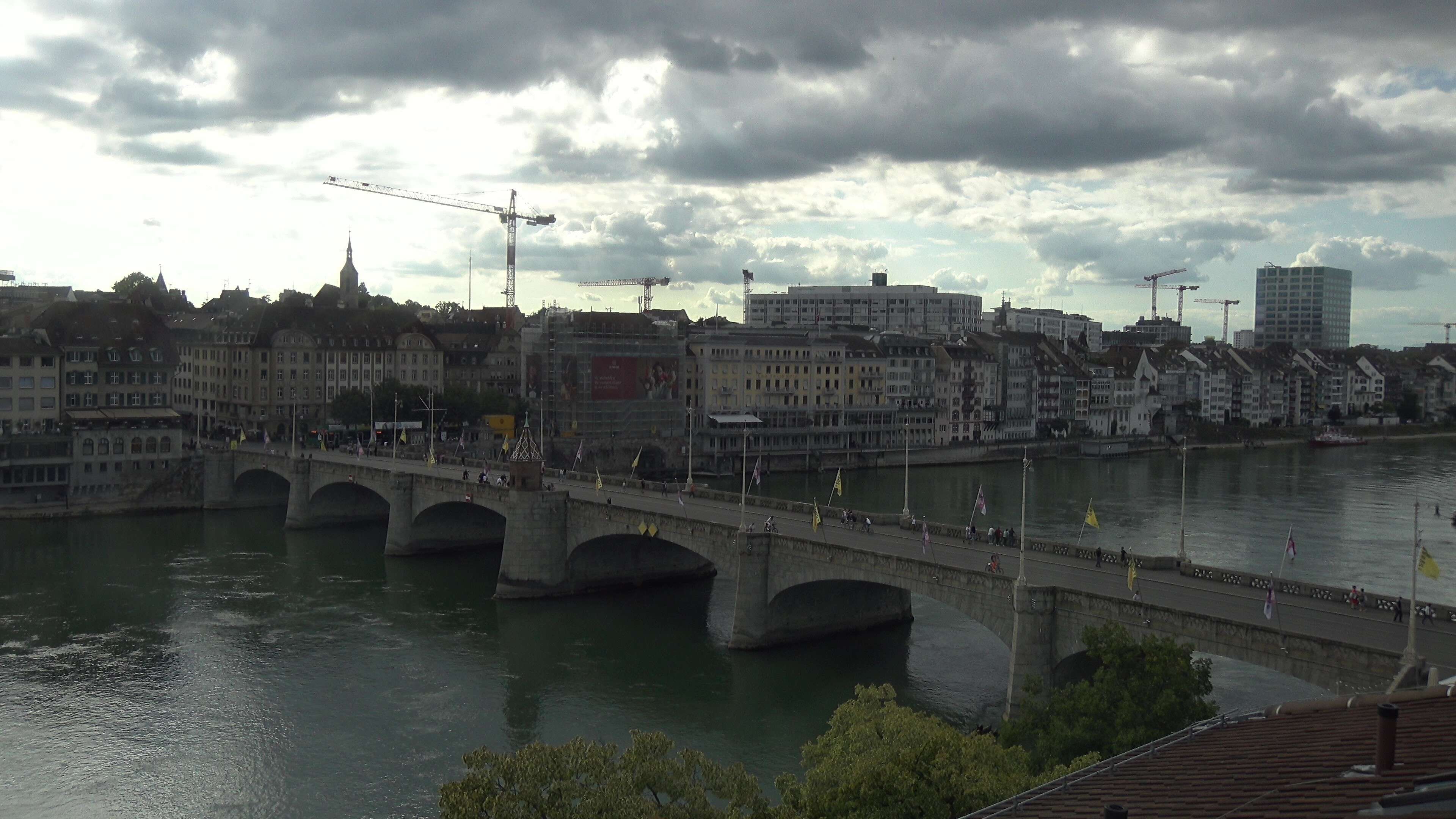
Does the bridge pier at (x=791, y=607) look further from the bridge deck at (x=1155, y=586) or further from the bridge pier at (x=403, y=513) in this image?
the bridge pier at (x=403, y=513)

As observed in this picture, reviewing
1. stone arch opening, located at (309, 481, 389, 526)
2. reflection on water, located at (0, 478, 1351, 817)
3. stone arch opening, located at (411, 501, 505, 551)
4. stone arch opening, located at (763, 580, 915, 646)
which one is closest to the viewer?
reflection on water, located at (0, 478, 1351, 817)

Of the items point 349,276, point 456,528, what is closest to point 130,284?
point 349,276

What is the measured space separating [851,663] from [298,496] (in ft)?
157

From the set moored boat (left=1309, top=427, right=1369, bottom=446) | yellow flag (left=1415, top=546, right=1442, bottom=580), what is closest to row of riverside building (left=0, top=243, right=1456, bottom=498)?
moored boat (left=1309, top=427, right=1369, bottom=446)

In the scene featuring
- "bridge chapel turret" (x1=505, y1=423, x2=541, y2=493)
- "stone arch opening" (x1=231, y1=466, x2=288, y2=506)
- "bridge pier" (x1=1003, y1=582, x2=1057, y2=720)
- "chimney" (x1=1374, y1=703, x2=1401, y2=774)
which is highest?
"chimney" (x1=1374, y1=703, x2=1401, y2=774)

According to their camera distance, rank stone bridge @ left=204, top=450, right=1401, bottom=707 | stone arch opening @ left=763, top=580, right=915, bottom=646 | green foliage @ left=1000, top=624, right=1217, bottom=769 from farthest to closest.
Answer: stone arch opening @ left=763, top=580, right=915, bottom=646 < stone bridge @ left=204, top=450, right=1401, bottom=707 < green foliage @ left=1000, top=624, right=1217, bottom=769

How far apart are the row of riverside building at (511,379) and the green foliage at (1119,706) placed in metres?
79.2

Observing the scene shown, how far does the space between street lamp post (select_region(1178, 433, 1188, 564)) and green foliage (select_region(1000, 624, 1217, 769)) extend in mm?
13543

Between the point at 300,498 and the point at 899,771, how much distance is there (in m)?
68.2

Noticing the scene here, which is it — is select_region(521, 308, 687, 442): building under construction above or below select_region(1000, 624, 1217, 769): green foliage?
above

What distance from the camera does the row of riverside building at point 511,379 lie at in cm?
9044

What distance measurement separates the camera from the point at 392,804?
32.8 metres

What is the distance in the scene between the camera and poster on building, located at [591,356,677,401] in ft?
384

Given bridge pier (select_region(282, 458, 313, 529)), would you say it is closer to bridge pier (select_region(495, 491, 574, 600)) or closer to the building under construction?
bridge pier (select_region(495, 491, 574, 600))
